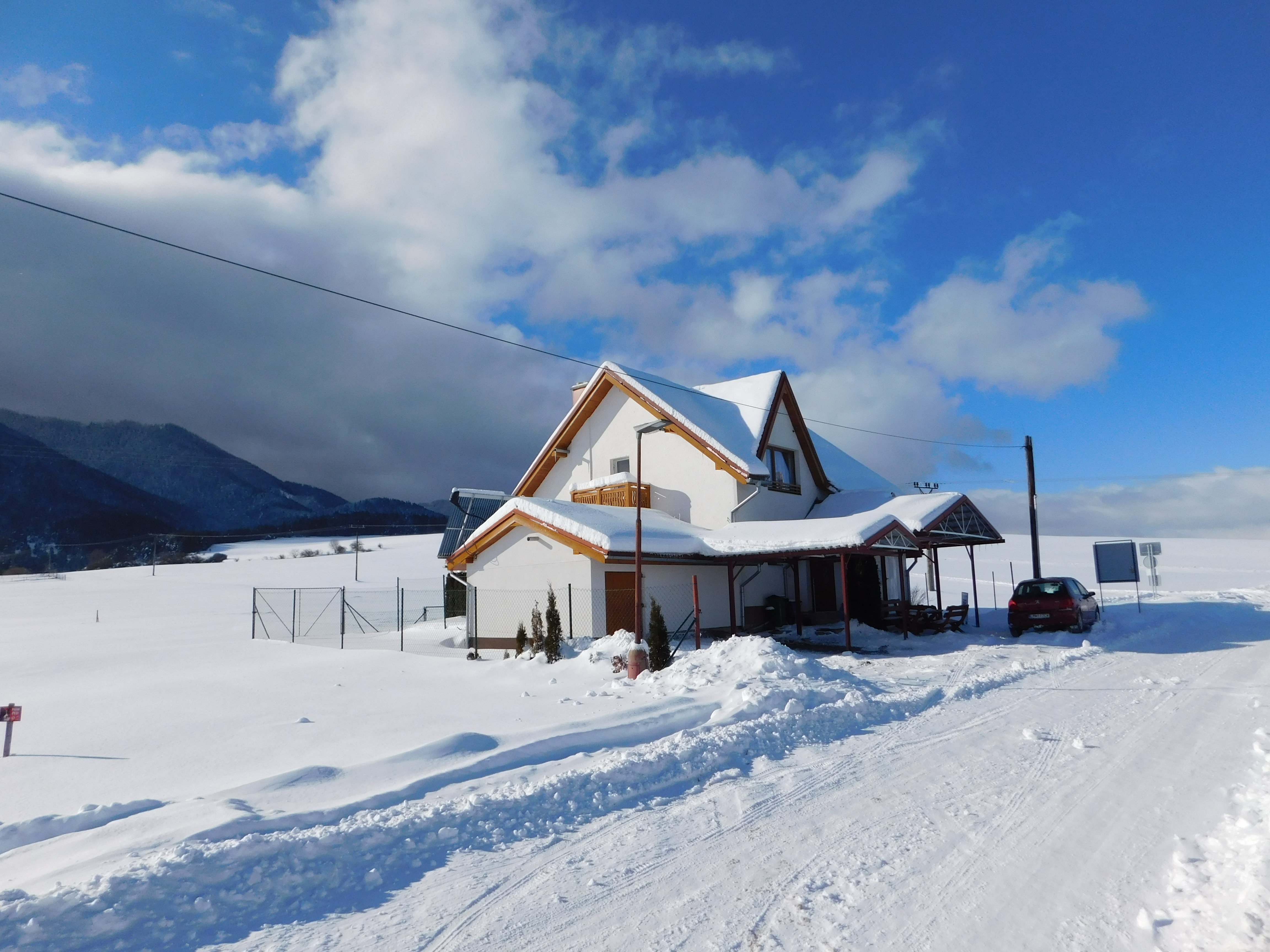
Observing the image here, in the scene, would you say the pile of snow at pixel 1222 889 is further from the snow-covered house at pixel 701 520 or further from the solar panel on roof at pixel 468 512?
the solar panel on roof at pixel 468 512

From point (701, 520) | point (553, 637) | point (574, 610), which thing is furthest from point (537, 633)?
point (701, 520)

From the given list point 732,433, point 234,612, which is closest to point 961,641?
point 732,433

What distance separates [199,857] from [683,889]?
3.18 m

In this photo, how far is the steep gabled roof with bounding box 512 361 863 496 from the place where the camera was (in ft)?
81.0

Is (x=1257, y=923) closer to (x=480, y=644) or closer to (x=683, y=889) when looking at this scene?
(x=683, y=889)

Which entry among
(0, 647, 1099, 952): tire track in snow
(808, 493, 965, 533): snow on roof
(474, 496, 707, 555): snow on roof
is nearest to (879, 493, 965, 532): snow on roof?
(808, 493, 965, 533): snow on roof

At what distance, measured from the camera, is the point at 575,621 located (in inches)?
826

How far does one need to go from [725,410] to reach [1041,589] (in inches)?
454

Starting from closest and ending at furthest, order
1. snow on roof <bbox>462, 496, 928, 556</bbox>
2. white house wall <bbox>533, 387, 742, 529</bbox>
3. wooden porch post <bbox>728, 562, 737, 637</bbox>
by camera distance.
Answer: snow on roof <bbox>462, 496, 928, 556</bbox>, wooden porch post <bbox>728, 562, 737, 637</bbox>, white house wall <bbox>533, 387, 742, 529</bbox>

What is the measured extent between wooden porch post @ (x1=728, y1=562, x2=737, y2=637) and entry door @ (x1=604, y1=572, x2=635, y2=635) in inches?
105

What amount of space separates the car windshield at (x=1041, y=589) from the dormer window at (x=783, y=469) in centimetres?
786

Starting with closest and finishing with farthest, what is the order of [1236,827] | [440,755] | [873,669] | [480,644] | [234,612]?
[1236,827], [440,755], [873,669], [480,644], [234,612]

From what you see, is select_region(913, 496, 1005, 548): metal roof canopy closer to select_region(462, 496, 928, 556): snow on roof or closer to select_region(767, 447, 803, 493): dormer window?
select_region(462, 496, 928, 556): snow on roof

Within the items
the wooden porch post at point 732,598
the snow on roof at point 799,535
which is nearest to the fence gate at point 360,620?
the wooden porch post at point 732,598
